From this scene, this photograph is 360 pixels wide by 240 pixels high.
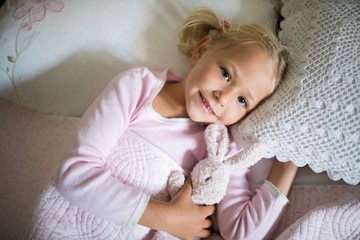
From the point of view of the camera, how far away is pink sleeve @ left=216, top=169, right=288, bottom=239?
33.4 inches

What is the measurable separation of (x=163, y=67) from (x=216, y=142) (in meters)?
0.33

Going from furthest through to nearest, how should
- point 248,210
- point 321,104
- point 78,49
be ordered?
point 78,49
point 248,210
point 321,104

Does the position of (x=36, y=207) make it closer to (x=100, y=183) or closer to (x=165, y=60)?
(x=100, y=183)

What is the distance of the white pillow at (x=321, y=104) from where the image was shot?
2.49 ft

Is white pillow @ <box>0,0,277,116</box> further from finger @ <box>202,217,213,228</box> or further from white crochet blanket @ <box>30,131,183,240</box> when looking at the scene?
finger @ <box>202,217,213,228</box>

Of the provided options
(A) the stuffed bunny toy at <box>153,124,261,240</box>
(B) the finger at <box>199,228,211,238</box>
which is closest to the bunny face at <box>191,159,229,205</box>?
(A) the stuffed bunny toy at <box>153,124,261,240</box>

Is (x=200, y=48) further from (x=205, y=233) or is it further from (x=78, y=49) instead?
(x=205, y=233)

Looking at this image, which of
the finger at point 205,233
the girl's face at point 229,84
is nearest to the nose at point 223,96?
the girl's face at point 229,84

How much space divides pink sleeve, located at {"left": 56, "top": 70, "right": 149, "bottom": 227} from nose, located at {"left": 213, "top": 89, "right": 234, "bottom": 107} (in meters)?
0.25

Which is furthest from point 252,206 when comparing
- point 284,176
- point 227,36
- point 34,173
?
point 34,173

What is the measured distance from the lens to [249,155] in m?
0.85

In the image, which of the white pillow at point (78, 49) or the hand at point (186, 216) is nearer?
the hand at point (186, 216)

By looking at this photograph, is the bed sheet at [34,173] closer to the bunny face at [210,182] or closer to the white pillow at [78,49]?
the white pillow at [78,49]

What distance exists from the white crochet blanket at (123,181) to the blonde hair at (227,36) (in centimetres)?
38
